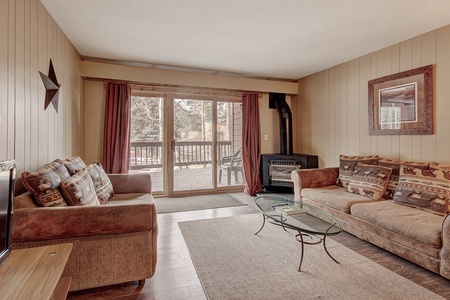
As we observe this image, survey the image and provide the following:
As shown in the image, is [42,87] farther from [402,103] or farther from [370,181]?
[402,103]

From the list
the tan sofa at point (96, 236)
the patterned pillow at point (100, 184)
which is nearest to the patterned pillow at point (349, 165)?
the tan sofa at point (96, 236)

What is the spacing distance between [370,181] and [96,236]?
301cm

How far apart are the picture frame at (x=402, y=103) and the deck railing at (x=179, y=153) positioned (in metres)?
2.69

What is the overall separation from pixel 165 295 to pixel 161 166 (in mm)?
3020

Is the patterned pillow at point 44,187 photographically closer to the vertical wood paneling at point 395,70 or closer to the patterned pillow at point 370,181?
the patterned pillow at point 370,181

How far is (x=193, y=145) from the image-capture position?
476cm

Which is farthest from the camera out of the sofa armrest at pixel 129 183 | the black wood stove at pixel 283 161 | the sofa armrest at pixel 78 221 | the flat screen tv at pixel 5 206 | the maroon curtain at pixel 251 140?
the maroon curtain at pixel 251 140

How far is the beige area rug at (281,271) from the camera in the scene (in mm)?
1708

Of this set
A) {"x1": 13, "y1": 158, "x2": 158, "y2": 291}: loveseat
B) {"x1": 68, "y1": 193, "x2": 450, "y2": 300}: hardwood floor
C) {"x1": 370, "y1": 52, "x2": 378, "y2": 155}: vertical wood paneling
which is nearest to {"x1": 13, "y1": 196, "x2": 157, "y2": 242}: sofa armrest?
{"x1": 13, "y1": 158, "x2": 158, "y2": 291}: loveseat

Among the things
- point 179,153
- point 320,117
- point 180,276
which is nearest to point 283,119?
point 320,117

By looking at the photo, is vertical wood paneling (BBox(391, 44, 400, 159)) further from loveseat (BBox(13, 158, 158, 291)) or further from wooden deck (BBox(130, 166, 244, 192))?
loveseat (BBox(13, 158, 158, 291))

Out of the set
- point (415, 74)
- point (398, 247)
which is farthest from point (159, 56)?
point (398, 247)

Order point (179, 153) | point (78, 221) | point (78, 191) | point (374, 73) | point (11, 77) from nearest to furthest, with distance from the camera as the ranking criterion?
1. point (78, 221)
2. point (11, 77)
3. point (78, 191)
4. point (374, 73)
5. point (179, 153)

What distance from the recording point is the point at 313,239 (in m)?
2.62
